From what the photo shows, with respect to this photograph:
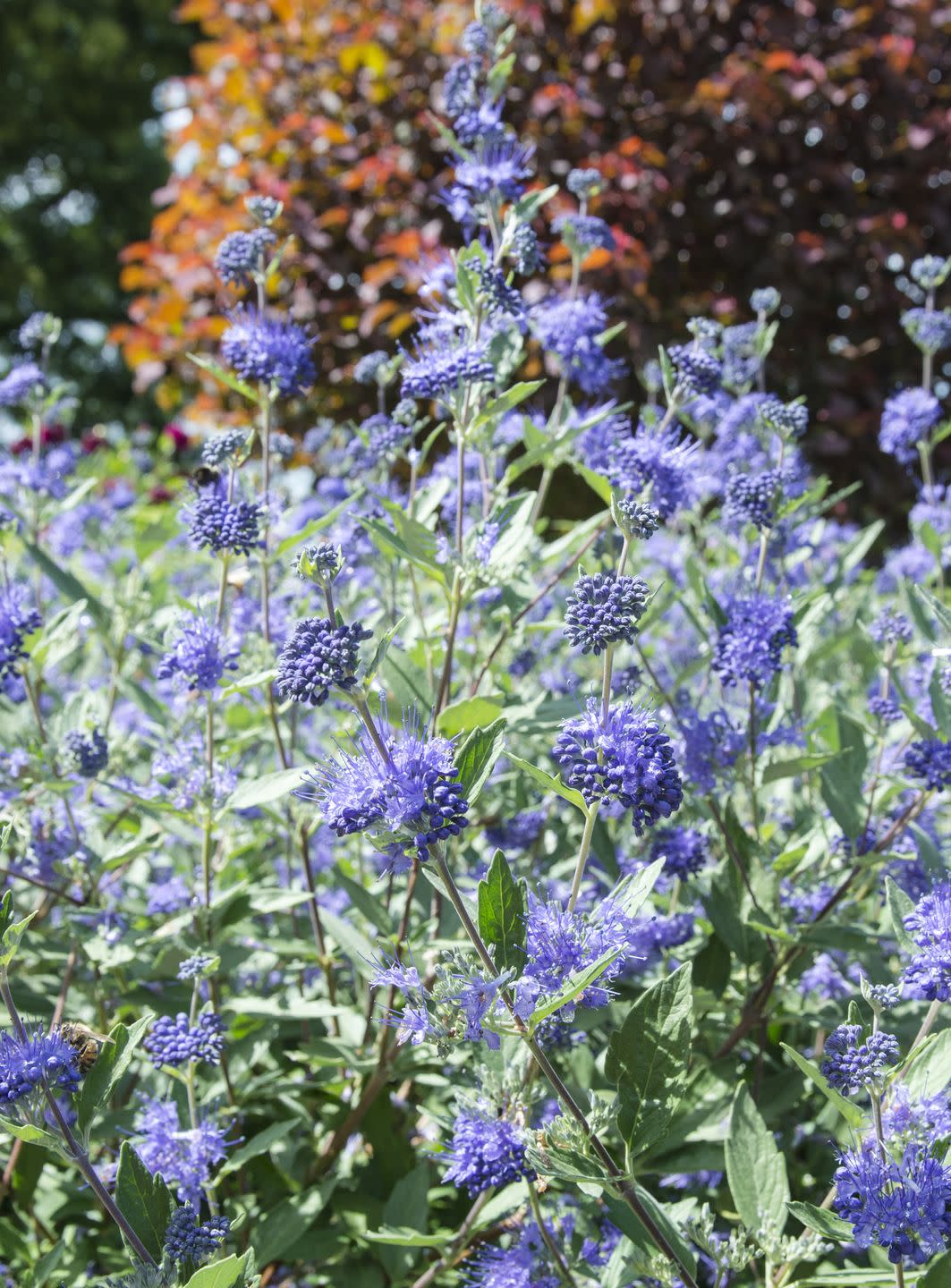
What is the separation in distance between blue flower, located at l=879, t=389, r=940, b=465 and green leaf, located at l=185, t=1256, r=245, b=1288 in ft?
9.87

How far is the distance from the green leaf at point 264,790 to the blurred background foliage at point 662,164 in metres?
4.43

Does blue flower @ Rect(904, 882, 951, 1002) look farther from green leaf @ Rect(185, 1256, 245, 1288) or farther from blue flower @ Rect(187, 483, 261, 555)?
blue flower @ Rect(187, 483, 261, 555)

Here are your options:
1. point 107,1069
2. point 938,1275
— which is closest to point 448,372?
point 107,1069

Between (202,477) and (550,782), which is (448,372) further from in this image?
(550,782)

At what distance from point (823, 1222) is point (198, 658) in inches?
59.1

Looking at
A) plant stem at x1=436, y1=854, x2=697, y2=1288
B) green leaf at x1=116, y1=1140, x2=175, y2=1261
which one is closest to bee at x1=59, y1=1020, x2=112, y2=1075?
green leaf at x1=116, y1=1140, x2=175, y2=1261

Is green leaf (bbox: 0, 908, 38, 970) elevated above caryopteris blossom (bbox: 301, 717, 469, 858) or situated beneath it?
situated beneath

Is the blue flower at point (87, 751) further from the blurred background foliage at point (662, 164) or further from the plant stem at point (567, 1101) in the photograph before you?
the blurred background foliage at point (662, 164)

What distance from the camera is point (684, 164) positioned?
22.8ft

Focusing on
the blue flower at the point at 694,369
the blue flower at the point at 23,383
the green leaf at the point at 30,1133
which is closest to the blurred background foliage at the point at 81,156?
the blue flower at the point at 23,383

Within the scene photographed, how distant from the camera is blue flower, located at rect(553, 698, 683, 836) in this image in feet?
5.17

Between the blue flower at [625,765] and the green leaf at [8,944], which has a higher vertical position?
the blue flower at [625,765]

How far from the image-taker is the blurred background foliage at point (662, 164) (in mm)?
6727

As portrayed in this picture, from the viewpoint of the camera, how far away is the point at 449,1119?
2018 millimetres
